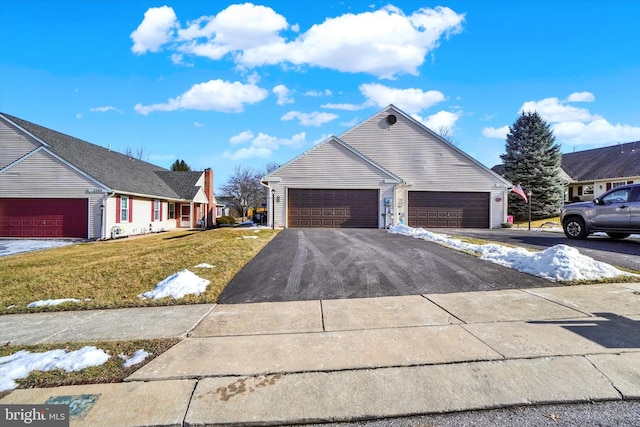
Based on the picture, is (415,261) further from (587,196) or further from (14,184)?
(587,196)

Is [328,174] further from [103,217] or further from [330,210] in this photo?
[103,217]

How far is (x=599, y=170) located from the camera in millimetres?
30078

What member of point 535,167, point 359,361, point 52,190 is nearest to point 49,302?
point 359,361

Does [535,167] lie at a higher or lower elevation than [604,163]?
lower

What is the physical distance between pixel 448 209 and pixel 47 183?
2302 centimetres

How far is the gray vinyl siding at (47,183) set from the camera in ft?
56.6

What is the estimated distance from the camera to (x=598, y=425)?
2.46 metres

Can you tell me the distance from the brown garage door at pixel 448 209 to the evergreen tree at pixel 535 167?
21.5ft

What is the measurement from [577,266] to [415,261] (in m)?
3.27

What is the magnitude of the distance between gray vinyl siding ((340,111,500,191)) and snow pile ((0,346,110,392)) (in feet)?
61.9

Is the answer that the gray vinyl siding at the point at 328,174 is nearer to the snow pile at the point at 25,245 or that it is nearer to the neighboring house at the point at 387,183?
the neighboring house at the point at 387,183

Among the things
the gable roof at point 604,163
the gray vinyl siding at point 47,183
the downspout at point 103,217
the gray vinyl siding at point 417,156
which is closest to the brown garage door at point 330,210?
the gray vinyl siding at point 417,156

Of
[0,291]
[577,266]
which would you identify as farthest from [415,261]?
[0,291]

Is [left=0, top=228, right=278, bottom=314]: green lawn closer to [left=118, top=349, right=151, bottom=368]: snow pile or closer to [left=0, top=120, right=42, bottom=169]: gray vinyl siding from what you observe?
[left=118, top=349, right=151, bottom=368]: snow pile
